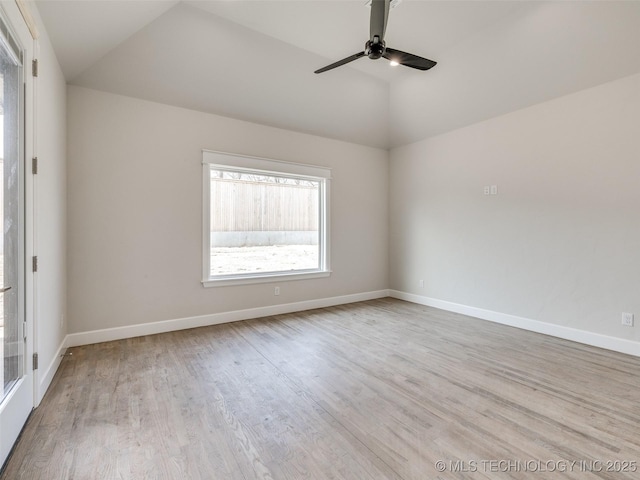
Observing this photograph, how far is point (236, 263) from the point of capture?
4.35 m

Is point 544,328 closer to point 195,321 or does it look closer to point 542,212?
point 542,212

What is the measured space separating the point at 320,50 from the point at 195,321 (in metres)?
3.66

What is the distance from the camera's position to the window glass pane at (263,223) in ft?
13.8

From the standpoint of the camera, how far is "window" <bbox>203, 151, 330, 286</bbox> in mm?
4141

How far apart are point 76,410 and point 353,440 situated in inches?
73.9

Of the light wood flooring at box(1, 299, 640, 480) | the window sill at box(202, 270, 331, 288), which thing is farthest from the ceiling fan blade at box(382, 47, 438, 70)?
the window sill at box(202, 270, 331, 288)

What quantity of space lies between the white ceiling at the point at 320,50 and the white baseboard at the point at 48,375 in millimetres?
2621

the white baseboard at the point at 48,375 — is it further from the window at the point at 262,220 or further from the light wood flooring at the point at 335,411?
the window at the point at 262,220

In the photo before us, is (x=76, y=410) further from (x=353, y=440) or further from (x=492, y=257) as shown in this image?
(x=492, y=257)

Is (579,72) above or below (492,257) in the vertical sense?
above

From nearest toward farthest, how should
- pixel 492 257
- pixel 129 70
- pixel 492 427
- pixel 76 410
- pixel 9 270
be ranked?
pixel 9 270 → pixel 492 427 → pixel 76 410 → pixel 129 70 → pixel 492 257

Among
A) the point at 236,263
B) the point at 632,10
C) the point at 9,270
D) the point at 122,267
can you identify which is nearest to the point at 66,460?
the point at 9,270

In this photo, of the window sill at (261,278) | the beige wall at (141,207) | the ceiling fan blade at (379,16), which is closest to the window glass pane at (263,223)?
the window sill at (261,278)

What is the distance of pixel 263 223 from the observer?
4.63 meters
